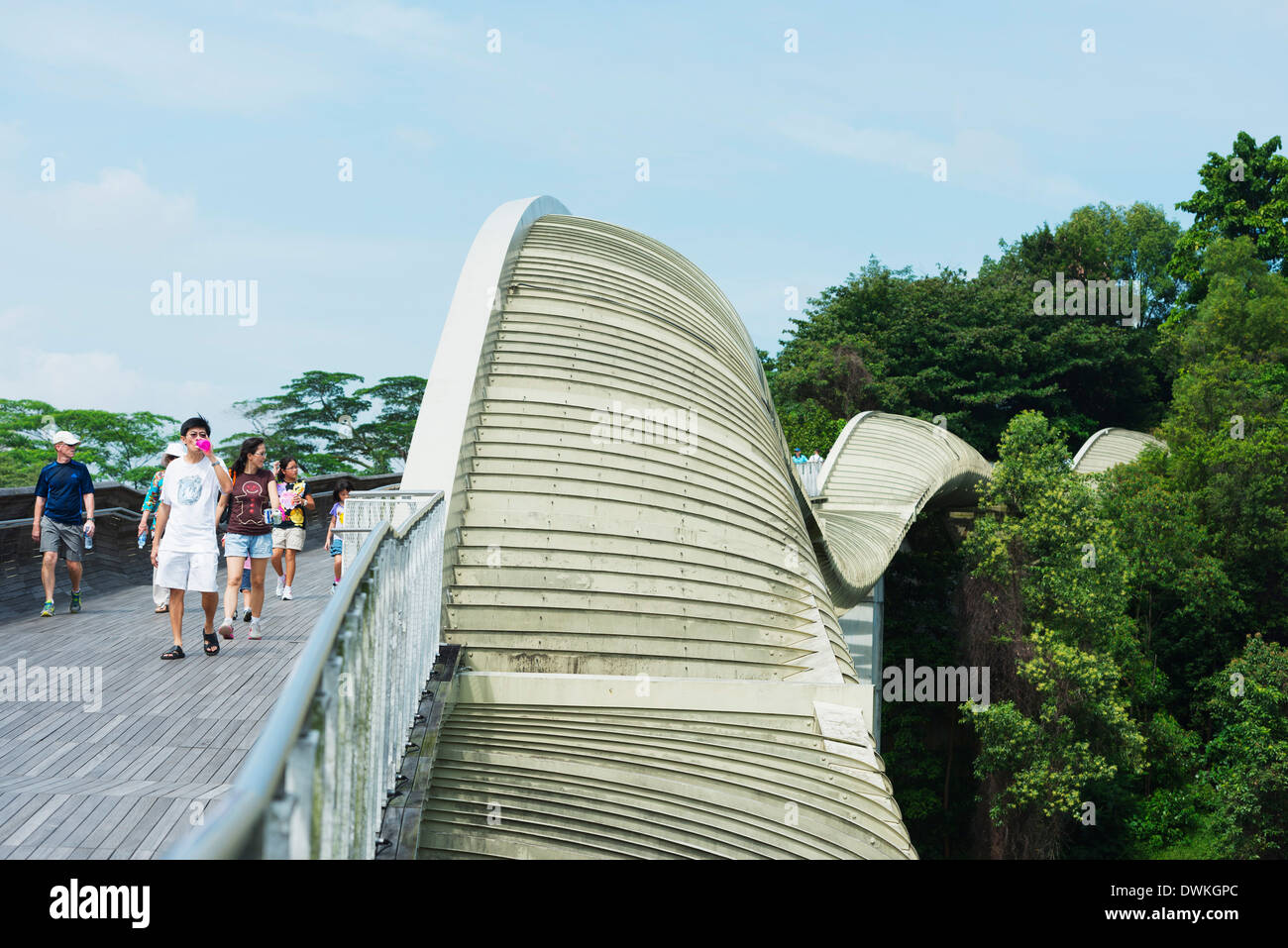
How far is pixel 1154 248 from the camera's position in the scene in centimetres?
5281

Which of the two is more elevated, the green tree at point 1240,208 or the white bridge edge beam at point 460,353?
the green tree at point 1240,208

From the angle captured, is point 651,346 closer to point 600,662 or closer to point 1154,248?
point 600,662

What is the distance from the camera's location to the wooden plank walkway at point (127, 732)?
4023 millimetres

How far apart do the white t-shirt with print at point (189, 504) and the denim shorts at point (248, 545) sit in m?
0.94

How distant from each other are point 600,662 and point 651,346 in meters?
4.64

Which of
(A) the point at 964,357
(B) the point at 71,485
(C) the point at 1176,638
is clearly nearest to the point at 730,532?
(B) the point at 71,485

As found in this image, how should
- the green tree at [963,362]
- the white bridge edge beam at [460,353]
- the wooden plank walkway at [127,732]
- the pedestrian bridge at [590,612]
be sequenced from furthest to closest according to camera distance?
the green tree at [963,362], the white bridge edge beam at [460,353], the pedestrian bridge at [590,612], the wooden plank walkway at [127,732]

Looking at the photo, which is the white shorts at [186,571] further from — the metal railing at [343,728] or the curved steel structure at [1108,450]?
the curved steel structure at [1108,450]

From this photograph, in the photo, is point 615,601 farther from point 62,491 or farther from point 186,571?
point 62,491

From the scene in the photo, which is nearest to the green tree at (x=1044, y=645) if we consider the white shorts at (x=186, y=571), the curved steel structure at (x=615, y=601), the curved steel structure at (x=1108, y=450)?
the curved steel structure at (x=615, y=601)

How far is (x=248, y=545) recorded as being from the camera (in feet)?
25.8

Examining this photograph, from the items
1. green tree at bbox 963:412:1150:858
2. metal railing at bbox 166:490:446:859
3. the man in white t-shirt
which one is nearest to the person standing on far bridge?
the man in white t-shirt

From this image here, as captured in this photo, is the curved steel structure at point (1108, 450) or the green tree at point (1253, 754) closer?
the green tree at point (1253, 754)

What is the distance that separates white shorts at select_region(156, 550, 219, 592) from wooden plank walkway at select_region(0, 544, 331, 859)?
555 millimetres
